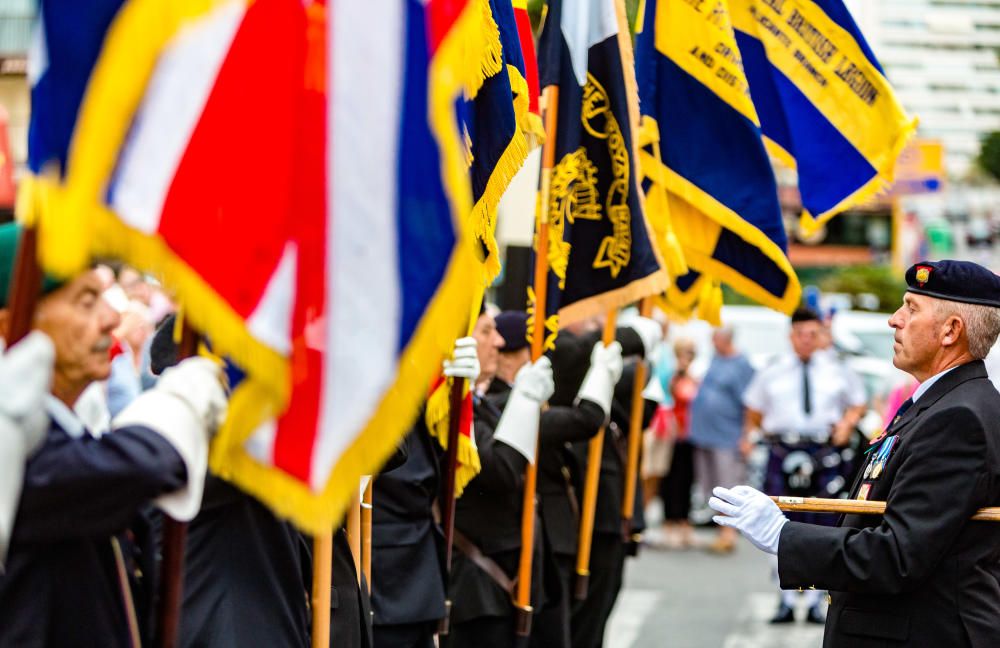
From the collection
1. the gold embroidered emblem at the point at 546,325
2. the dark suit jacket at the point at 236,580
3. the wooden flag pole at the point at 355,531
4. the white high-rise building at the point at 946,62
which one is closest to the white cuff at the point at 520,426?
the gold embroidered emblem at the point at 546,325

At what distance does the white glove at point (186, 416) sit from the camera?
3002 millimetres

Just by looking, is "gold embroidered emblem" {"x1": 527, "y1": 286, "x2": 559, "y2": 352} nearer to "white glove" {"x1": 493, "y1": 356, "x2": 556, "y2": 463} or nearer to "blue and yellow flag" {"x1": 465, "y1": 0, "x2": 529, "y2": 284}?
"white glove" {"x1": 493, "y1": 356, "x2": 556, "y2": 463}

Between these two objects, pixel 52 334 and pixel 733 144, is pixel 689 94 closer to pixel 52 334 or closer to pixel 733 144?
pixel 733 144

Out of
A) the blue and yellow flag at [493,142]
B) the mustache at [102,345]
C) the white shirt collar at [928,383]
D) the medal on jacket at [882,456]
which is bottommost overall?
the medal on jacket at [882,456]

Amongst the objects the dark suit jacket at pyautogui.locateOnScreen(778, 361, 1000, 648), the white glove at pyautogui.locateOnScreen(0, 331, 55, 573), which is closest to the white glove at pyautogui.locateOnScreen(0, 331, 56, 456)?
the white glove at pyautogui.locateOnScreen(0, 331, 55, 573)

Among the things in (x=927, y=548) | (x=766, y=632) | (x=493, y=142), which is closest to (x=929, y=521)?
(x=927, y=548)

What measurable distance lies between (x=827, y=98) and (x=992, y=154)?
43.3m

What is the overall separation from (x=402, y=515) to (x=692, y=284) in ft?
8.87

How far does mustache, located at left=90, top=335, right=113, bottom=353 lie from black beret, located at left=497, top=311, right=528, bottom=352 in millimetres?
3648

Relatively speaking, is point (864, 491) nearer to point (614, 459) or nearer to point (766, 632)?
point (614, 459)

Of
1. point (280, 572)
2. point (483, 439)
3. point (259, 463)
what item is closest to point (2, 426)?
point (259, 463)

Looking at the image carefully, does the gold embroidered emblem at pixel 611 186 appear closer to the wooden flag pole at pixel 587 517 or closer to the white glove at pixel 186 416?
the wooden flag pole at pixel 587 517

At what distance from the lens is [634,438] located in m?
7.82

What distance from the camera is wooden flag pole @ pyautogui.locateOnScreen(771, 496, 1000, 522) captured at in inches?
168
